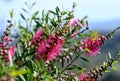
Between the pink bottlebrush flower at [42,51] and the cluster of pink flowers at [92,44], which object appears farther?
the cluster of pink flowers at [92,44]

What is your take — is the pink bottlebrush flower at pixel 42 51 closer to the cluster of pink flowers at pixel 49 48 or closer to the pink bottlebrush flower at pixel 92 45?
the cluster of pink flowers at pixel 49 48

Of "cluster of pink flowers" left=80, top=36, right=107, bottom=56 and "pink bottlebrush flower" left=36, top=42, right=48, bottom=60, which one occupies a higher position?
"pink bottlebrush flower" left=36, top=42, right=48, bottom=60

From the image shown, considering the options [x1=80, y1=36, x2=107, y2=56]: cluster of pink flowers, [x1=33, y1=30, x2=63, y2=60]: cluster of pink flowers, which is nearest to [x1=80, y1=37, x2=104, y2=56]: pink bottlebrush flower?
[x1=80, y1=36, x2=107, y2=56]: cluster of pink flowers

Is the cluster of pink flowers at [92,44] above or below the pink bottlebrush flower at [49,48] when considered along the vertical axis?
below

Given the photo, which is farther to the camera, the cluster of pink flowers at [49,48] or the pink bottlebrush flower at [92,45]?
the pink bottlebrush flower at [92,45]

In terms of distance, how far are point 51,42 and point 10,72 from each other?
1.08 m

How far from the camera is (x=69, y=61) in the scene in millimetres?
2646

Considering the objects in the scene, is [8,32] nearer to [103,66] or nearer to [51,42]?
[51,42]

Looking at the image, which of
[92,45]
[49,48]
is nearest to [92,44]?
[92,45]

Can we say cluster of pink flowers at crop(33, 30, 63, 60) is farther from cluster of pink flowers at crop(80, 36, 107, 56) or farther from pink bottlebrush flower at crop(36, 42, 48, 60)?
cluster of pink flowers at crop(80, 36, 107, 56)

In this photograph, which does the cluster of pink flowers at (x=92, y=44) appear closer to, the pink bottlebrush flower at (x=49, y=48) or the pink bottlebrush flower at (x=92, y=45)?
the pink bottlebrush flower at (x=92, y=45)

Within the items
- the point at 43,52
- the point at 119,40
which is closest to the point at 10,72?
→ the point at 43,52

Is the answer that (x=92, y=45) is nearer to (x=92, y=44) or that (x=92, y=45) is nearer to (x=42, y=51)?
(x=92, y=44)

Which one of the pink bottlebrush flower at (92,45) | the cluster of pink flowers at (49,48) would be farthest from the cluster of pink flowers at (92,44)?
the cluster of pink flowers at (49,48)
